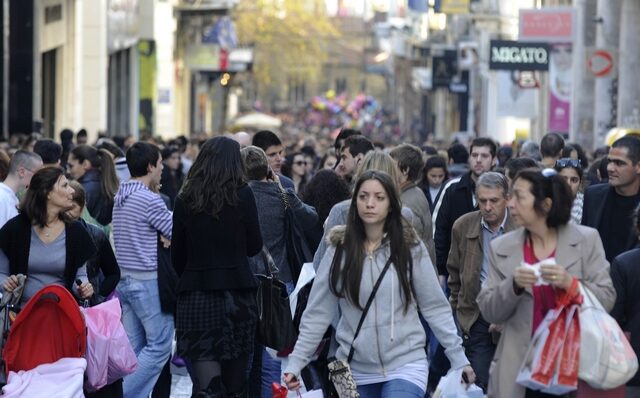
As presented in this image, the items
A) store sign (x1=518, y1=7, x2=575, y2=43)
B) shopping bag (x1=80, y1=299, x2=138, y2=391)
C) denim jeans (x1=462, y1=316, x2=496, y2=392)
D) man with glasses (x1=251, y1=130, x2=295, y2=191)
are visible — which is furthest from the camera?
store sign (x1=518, y1=7, x2=575, y2=43)

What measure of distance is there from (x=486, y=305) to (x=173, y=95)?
46450mm

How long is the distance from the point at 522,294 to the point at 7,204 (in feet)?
14.2

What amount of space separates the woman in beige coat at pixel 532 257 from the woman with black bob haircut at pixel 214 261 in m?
1.96

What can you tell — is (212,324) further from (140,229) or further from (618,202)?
(618,202)

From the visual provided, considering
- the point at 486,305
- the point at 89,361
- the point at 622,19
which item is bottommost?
the point at 89,361

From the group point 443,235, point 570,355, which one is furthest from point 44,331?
point 443,235

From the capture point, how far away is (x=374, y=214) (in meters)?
7.34

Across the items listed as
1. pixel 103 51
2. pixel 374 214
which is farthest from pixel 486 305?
pixel 103 51

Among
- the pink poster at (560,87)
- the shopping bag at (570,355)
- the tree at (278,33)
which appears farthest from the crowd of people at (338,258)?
the tree at (278,33)

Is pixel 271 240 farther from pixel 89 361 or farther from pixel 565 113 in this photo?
pixel 565 113

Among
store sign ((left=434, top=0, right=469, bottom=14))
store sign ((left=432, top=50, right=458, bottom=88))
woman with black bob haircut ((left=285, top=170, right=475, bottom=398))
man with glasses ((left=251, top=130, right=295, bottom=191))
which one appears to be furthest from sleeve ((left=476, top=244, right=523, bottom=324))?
store sign ((left=432, top=50, right=458, bottom=88))

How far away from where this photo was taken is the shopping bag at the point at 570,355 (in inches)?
253

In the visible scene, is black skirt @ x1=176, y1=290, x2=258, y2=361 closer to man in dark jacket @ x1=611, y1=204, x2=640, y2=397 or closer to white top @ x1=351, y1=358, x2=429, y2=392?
white top @ x1=351, y1=358, x2=429, y2=392

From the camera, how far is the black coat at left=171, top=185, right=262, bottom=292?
8.37 metres
